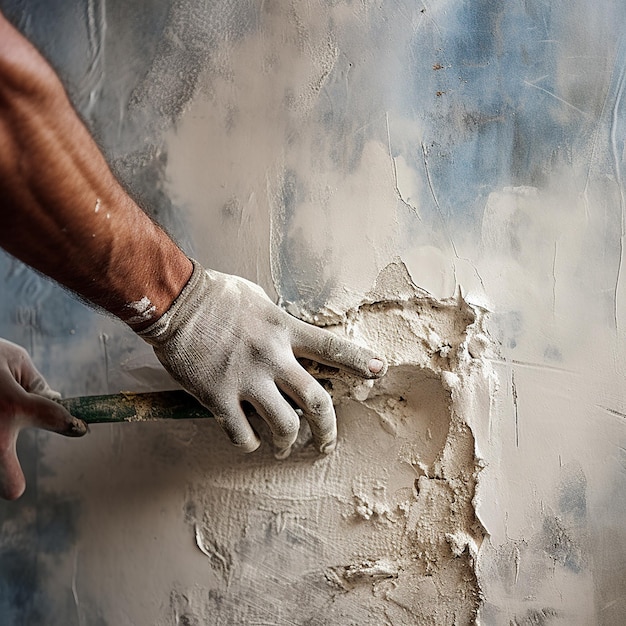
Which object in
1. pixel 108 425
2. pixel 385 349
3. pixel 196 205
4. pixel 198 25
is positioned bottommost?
Result: pixel 108 425

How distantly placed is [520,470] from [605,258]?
41 cm

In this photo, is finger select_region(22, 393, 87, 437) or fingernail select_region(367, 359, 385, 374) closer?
fingernail select_region(367, 359, 385, 374)

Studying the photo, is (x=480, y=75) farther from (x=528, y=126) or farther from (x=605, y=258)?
(x=605, y=258)

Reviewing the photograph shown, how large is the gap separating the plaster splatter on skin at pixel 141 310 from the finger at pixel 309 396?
27 cm

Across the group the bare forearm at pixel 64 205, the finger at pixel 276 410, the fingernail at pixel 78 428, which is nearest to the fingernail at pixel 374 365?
the finger at pixel 276 410

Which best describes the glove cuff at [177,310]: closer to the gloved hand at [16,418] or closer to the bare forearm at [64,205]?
the bare forearm at [64,205]

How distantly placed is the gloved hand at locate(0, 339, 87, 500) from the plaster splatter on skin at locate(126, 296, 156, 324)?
37 cm

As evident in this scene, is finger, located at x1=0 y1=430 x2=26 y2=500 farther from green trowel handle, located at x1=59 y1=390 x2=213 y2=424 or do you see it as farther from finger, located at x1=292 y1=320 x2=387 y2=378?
finger, located at x1=292 y1=320 x2=387 y2=378

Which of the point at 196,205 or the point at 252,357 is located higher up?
the point at 196,205

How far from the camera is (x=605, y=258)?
3.69ft

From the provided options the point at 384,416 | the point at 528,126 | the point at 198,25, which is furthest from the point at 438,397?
the point at 198,25

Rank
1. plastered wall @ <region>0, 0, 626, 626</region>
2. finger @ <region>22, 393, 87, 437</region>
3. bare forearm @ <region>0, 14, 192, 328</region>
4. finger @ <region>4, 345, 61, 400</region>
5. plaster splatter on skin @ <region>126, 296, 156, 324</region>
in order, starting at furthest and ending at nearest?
1. finger @ <region>4, 345, 61, 400</region>
2. finger @ <region>22, 393, 87, 437</region>
3. plastered wall @ <region>0, 0, 626, 626</region>
4. plaster splatter on skin @ <region>126, 296, 156, 324</region>
5. bare forearm @ <region>0, 14, 192, 328</region>

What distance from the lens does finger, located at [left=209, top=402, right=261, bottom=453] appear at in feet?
3.82

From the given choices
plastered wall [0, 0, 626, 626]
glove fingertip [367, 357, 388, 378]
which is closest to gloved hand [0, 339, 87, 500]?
plastered wall [0, 0, 626, 626]
